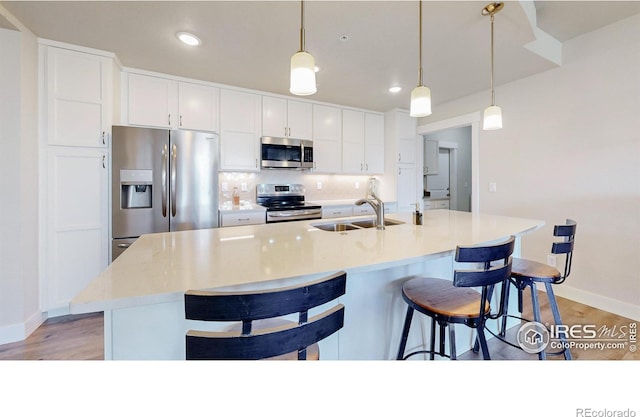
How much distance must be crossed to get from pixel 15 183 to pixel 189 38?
181cm

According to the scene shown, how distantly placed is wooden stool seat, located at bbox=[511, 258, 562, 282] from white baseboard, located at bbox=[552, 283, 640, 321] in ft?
4.66

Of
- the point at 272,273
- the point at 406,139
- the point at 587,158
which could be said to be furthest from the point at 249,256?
the point at 406,139

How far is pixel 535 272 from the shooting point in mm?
1680

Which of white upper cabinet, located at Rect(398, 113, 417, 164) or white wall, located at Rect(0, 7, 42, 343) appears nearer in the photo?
white wall, located at Rect(0, 7, 42, 343)

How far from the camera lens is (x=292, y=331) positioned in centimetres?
65

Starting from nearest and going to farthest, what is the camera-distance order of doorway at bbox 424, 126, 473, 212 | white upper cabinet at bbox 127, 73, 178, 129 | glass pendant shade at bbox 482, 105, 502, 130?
glass pendant shade at bbox 482, 105, 502, 130
white upper cabinet at bbox 127, 73, 178, 129
doorway at bbox 424, 126, 473, 212

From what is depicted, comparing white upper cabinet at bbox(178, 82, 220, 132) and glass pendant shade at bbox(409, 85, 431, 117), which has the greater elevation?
white upper cabinet at bbox(178, 82, 220, 132)

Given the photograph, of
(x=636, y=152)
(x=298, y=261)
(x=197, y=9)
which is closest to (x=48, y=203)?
(x=197, y=9)

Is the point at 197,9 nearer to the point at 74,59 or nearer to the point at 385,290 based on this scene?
the point at 74,59

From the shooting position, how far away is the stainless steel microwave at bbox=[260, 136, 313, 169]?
350 cm

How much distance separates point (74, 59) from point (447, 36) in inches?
131

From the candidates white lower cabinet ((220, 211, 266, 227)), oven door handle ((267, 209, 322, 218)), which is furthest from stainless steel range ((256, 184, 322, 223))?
white lower cabinet ((220, 211, 266, 227))

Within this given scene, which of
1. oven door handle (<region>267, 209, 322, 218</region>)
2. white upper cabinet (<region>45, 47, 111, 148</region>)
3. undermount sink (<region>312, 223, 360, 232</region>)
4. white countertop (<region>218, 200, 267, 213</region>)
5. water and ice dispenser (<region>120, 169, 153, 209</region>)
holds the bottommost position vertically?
undermount sink (<region>312, 223, 360, 232</region>)

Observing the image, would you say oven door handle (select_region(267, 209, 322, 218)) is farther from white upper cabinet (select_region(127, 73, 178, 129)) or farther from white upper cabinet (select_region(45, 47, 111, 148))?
white upper cabinet (select_region(45, 47, 111, 148))
